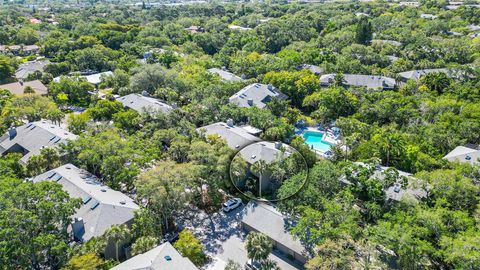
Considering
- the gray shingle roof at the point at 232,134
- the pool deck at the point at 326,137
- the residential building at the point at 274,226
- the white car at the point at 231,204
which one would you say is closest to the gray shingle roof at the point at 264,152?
the gray shingle roof at the point at 232,134

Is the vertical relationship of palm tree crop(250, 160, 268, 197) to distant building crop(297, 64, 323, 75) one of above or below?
above

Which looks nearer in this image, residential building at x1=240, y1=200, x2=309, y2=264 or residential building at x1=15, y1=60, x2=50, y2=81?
residential building at x1=240, y1=200, x2=309, y2=264

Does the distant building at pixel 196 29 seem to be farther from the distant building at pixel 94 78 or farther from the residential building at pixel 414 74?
the residential building at pixel 414 74

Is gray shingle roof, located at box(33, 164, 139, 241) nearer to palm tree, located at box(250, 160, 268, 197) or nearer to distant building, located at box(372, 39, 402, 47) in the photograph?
palm tree, located at box(250, 160, 268, 197)

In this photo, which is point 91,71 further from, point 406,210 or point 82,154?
point 406,210

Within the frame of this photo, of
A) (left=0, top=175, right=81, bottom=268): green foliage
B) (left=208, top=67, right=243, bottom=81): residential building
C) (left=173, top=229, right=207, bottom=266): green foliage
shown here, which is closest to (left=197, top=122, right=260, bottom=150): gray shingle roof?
(left=173, top=229, right=207, bottom=266): green foliage

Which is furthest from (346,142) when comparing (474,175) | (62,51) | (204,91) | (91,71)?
(62,51)
